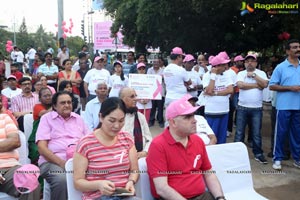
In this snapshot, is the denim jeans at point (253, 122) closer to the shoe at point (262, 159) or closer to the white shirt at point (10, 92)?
the shoe at point (262, 159)

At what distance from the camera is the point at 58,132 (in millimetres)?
3900

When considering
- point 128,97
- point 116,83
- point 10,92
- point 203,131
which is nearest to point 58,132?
point 128,97

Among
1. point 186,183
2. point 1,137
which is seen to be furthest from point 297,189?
point 1,137

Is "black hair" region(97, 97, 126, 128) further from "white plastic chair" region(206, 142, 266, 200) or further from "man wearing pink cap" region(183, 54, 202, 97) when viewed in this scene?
"man wearing pink cap" region(183, 54, 202, 97)

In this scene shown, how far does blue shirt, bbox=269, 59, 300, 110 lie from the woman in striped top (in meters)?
3.25

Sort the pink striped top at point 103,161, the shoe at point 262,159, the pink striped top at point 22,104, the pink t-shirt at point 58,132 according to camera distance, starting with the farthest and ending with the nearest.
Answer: the pink striped top at point 22,104 < the shoe at point 262,159 < the pink t-shirt at point 58,132 < the pink striped top at point 103,161

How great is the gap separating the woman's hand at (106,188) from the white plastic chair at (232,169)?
3.83ft

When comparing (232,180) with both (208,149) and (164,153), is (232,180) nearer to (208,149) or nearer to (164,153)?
(208,149)

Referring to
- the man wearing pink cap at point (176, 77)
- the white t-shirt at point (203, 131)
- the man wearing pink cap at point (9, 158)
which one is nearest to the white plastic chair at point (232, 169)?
the white t-shirt at point (203, 131)

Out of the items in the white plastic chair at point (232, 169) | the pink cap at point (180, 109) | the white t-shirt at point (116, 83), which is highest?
the pink cap at point (180, 109)

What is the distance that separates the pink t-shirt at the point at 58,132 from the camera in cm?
384

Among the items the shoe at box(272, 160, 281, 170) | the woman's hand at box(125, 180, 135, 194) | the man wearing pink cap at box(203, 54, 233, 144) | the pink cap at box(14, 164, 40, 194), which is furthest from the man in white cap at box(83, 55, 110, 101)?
the woman's hand at box(125, 180, 135, 194)

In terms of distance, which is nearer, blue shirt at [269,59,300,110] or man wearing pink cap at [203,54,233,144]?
blue shirt at [269,59,300,110]

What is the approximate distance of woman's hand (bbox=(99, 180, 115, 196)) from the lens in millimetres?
2697
